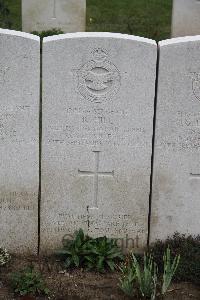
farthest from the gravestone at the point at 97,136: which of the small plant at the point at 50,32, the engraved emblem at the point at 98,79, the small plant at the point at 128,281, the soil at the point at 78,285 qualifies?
the small plant at the point at 50,32

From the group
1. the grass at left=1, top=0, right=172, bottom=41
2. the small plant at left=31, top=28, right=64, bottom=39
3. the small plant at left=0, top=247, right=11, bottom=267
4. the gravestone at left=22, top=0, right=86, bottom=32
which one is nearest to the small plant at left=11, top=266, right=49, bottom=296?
the small plant at left=0, top=247, right=11, bottom=267

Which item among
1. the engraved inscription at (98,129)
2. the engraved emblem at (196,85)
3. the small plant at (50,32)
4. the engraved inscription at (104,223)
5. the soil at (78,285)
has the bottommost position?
the soil at (78,285)

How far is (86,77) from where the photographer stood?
6184mm

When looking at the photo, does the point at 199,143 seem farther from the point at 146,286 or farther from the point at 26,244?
the point at 26,244

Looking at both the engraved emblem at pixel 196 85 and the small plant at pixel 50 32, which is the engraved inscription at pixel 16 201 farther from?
the small plant at pixel 50 32

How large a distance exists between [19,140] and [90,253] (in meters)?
1.26

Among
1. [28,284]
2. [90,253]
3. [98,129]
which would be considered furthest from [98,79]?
[28,284]

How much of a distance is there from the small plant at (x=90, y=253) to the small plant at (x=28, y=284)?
0.47m

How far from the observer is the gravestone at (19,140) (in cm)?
609

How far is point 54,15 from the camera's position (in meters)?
12.7

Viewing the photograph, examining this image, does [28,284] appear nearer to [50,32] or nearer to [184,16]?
[50,32]

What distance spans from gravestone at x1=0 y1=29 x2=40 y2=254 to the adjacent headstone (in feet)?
21.8

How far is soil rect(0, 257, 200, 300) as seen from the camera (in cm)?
605

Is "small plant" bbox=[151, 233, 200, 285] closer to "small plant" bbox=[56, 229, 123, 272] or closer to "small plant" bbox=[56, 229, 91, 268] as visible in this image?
"small plant" bbox=[56, 229, 123, 272]
